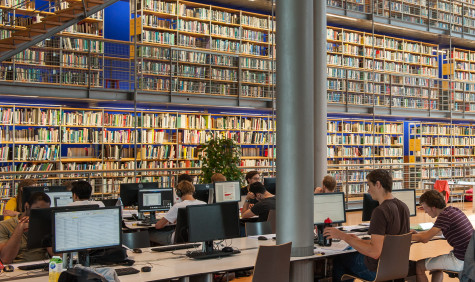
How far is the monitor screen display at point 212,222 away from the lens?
4.48 m

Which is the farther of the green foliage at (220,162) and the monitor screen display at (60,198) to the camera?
the green foliage at (220,162)

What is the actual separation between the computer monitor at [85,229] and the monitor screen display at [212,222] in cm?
62

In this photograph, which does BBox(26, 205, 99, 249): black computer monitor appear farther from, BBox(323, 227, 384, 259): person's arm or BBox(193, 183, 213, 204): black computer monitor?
BBox(193, 183, 213, 204): black computer monitor

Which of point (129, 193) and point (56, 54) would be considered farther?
point (56, 54)

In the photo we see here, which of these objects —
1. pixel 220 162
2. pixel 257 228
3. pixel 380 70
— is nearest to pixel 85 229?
pixel 257 228

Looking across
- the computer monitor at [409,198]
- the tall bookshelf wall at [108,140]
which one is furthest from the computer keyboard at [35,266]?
the tall bookshelf wall at [108,140]

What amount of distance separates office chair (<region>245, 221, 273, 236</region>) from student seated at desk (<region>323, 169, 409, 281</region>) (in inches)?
46.2

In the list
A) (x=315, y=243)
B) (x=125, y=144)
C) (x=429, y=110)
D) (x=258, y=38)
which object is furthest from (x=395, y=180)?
(x=315, y=243)

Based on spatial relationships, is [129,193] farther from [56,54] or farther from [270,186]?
[56,54]

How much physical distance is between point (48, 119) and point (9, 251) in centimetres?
631

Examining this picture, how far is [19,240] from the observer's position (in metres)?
4.33

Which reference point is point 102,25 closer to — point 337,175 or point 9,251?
point 337,175

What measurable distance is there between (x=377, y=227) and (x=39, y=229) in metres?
2.44

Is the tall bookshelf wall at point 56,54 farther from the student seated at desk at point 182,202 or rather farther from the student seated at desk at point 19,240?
the student seated at desk at point 19,240
